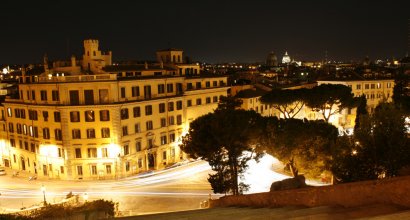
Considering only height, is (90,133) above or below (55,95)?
below

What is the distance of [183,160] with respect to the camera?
200 ft

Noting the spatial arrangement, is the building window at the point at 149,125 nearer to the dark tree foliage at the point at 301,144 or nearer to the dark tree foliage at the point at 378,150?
the dark tree foliage at the point at 301,144

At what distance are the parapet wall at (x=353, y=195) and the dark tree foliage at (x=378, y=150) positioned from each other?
4.38 metres

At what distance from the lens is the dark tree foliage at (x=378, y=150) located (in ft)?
55.8

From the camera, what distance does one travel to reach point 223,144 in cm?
3478

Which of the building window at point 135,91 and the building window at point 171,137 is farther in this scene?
the building window at point 171,137

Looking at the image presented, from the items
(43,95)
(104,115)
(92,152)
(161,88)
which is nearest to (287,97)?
(161,88)

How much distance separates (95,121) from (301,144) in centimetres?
2774

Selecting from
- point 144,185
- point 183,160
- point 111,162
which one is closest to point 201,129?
point 144,185

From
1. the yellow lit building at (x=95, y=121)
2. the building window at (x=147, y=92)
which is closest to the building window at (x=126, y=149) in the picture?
the yellow lit building at (x=95, y=121)

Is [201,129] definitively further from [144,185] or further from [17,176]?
[17,176]

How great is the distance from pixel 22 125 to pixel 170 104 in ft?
70.9

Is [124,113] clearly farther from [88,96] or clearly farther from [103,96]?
[88,96]

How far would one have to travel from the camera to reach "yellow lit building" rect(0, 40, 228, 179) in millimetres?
50906
